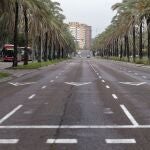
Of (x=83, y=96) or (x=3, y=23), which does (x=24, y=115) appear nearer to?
(x=83, y=96)

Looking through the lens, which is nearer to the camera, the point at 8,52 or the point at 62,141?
the point at 62,141

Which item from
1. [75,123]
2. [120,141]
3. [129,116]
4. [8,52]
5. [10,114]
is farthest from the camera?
[8,52]

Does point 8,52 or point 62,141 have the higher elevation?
point 8,52

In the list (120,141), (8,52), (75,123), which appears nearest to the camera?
(120,141)

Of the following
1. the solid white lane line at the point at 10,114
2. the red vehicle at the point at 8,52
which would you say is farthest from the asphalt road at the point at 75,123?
the red vehicle at the point at 8,52

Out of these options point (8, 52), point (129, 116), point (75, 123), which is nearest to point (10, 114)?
point (75, 123)

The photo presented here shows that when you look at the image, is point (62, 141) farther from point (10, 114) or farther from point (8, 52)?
point (8, 52)

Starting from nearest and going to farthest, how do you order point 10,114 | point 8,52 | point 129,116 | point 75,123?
→ 1. point 75,123
2. point 129,116
3. point 10,114
4. point 8,52

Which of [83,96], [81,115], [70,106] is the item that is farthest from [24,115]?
[83,96]

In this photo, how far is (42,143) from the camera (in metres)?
10.5

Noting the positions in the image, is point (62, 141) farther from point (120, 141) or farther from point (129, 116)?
point (129, 116)

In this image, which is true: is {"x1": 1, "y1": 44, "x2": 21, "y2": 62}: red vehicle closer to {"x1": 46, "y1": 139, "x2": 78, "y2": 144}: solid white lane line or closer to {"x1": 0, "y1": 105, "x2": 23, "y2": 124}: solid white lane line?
{"x1": 0, "y1": 105, "x2": 23, "y2": 124}: solid white lane line

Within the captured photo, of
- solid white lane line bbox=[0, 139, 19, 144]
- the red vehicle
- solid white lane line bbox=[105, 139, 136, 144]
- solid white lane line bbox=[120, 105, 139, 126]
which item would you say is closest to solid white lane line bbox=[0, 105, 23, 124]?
solid white lane line bbox=[0, 139, 19, 144]

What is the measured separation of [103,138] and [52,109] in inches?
234
